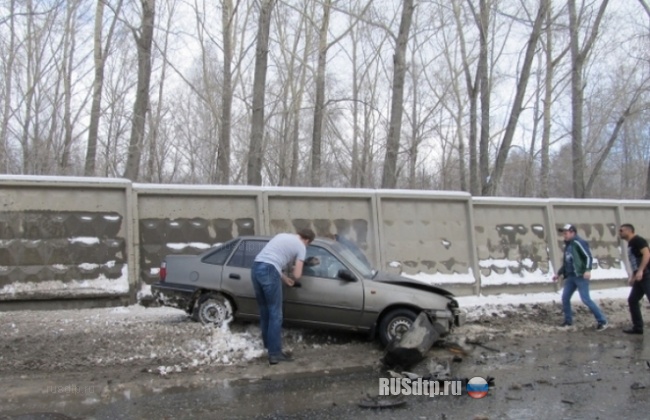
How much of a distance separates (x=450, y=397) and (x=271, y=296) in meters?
2.41

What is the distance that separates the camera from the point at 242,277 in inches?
299

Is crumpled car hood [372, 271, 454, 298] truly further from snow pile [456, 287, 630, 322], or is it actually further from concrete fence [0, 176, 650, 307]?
concrete fence [0, 176, 650, 307]

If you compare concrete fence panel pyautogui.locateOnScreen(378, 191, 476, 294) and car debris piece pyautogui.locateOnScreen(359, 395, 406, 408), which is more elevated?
concrete fence panel pyautogui.locateOnScreen(378, 191, 476, 294)

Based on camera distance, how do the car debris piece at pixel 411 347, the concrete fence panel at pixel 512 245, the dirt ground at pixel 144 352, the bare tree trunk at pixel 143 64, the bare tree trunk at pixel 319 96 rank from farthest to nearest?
the bare tree trunk at pixel 319 96
the bare tree trunk at pixel 143 64
the concrete fence panel at pixel 512 245
the car debris piece at pixel 411 347
the dirt ground at pixel 144 352

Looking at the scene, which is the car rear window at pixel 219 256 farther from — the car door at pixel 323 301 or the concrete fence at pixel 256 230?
the concrete fence at pixel 256 230

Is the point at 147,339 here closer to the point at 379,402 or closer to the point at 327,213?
the point at 379,402

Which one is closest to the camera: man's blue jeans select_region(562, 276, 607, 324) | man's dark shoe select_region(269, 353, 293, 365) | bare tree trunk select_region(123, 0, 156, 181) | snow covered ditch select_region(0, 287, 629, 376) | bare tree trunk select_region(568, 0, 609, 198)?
snow covered ditch select_region(0, 287, 629, 376)

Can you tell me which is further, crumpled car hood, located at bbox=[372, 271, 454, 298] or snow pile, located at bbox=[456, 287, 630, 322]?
snow pile, located at bbox=[456, 287, 630, 322]

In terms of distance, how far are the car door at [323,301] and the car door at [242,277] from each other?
1.72 ft

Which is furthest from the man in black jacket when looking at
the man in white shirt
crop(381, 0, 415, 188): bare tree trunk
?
crop(381, 0, 415, 188): bare tree trunk

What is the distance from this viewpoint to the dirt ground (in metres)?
5.66
